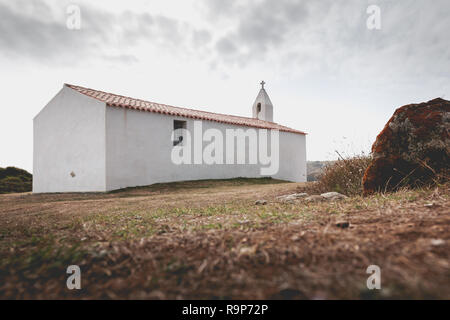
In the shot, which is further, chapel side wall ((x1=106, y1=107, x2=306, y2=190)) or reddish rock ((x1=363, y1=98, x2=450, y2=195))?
chapel side wall ((x1=106, y1=107, x2=306, y2=190))

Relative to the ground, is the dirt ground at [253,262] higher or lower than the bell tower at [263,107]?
lower

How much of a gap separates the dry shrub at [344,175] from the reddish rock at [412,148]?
4.20 ft

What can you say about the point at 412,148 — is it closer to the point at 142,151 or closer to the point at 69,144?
the point at 142,151

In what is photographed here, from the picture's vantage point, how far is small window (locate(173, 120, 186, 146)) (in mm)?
14137

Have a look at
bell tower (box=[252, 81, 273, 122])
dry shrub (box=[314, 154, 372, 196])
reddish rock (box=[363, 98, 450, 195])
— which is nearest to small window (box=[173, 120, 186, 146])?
dry shrub (box=[314, 154, 372, 196])

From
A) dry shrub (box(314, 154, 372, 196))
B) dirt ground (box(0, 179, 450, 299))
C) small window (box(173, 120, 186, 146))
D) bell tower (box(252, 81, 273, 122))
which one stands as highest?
bell tower (box(252, 81, 273, 122))

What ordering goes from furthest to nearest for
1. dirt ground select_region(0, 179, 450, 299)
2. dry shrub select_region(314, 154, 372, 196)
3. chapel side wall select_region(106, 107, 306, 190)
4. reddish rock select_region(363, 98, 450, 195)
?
chapel side wall select_region(106, 107, 306, 190) → dry shrub select_region(314, 154, 372, 196) → reddish rock select_region(363, 98, 450, 195) → dirt ground select_region(0, 179, 450, 299)

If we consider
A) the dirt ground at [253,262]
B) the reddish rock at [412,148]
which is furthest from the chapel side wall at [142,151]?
the reddish rock at [412,148]

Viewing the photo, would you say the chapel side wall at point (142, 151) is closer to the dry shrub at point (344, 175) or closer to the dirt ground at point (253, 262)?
the dry shrub at point (344, 175)

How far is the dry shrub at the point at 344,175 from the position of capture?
19.0ft

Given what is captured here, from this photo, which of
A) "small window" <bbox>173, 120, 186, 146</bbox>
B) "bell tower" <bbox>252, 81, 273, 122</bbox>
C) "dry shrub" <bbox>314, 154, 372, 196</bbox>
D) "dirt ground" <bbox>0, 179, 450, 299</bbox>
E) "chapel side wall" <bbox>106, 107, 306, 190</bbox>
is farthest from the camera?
"bell tower" <bbox>252, 81, 273, 122</bbox>

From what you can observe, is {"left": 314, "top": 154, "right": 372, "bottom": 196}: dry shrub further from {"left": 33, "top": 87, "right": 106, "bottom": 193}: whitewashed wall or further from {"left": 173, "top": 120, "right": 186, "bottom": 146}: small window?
{"left": 33, "top": 87, "right": 106, "bottom": 193}: whitewashed wall

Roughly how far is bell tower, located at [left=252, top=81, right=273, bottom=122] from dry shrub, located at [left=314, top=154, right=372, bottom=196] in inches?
630
